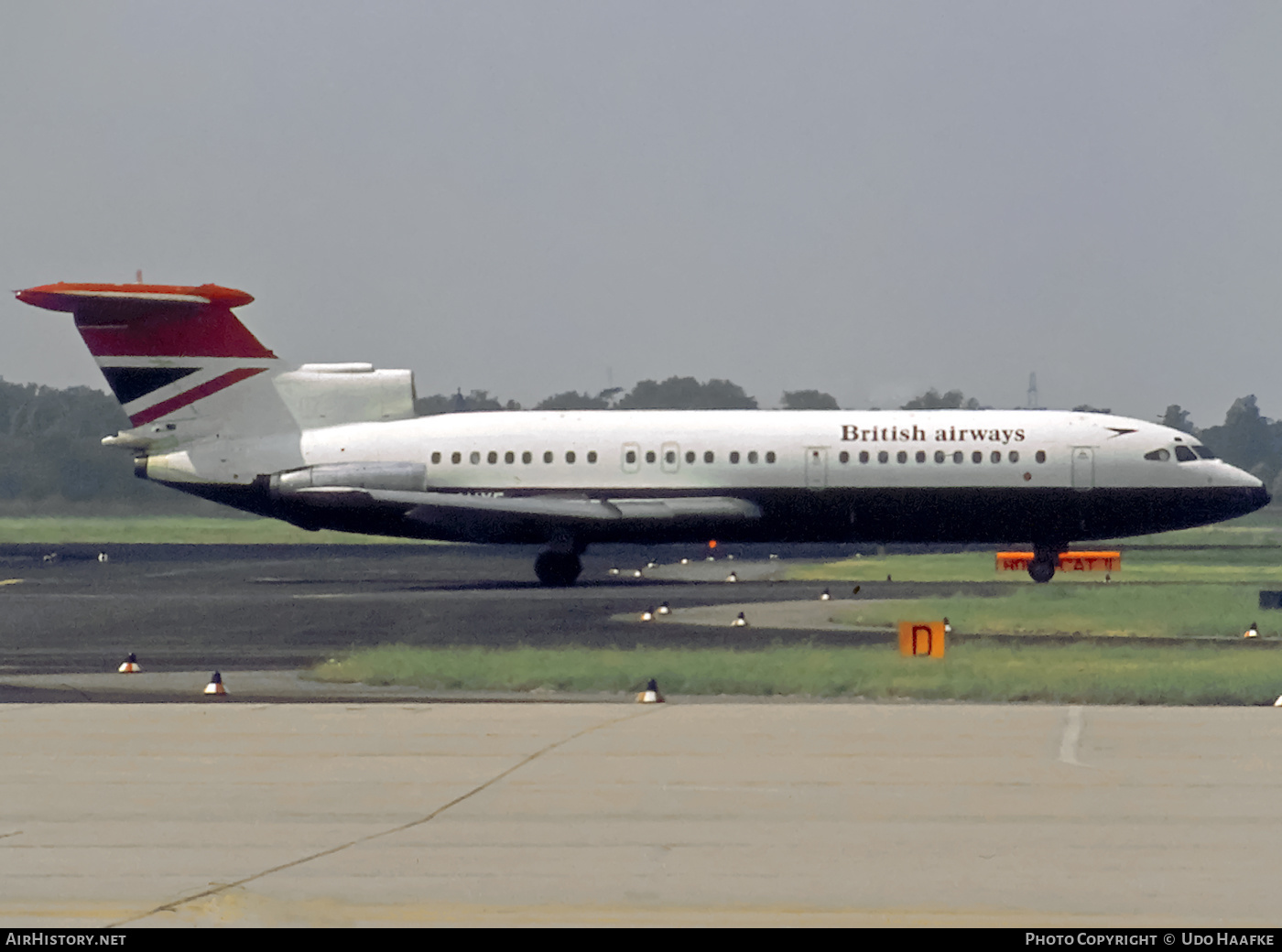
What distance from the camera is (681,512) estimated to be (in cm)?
4131

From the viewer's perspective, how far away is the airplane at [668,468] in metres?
41.4

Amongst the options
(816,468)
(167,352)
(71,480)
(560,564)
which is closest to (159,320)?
(167,352)

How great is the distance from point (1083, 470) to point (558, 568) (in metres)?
12.7

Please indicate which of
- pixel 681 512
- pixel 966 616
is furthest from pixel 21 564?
pixel 966 616

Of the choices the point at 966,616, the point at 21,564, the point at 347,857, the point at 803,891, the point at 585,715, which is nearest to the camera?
the point at 803,891

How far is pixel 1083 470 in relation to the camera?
4156 centimetres

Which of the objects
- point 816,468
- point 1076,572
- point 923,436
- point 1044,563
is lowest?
point 1076,572

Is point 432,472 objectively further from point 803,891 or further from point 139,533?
point 139,533

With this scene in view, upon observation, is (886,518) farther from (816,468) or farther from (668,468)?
(668,468)

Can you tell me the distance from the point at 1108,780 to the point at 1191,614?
20.1 metres

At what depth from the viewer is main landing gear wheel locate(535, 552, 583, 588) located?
42094 millimetres

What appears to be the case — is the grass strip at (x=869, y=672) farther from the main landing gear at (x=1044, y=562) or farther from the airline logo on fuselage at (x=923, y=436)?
the main landing gear at (x=1044, y=562)

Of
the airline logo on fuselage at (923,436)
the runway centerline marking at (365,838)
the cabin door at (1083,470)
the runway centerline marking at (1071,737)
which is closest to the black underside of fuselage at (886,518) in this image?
the cabin door at (1083,470)

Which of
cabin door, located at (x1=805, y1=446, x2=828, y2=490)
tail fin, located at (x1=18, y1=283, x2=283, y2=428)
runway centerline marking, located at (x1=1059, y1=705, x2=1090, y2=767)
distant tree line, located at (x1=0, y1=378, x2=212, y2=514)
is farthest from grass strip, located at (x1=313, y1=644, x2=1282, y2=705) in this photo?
distant tree line, located at (x1=0, y1=378, x2=212, y2=514)
